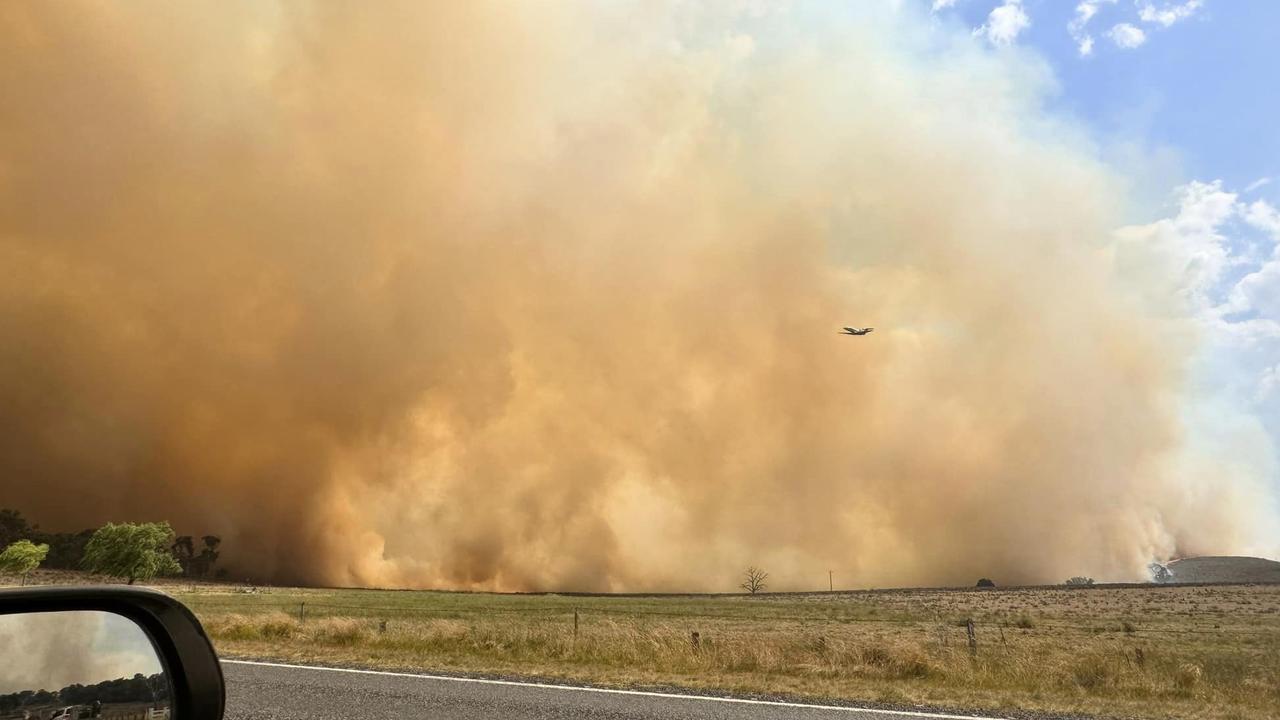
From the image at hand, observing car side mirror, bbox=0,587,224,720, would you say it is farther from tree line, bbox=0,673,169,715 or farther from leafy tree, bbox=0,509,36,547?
leafy tree, bbox=0,509,36,547

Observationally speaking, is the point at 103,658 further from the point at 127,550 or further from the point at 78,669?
the point at 127,550

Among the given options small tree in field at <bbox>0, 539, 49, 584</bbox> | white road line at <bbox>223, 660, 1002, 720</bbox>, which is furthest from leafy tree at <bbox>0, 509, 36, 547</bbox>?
white road line at <bbox>223, 660, 1002, 720</bbox>

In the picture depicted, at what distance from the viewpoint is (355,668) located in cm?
1198

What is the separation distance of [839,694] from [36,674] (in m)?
10.2

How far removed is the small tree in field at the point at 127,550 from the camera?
58125 millimetres

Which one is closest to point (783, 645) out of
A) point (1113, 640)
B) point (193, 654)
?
point (193, 654)

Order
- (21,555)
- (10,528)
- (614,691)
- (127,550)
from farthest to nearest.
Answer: (10,528) < (127,550) < (21,555) < (614,691)

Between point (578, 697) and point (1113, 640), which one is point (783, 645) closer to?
point (578, 697)

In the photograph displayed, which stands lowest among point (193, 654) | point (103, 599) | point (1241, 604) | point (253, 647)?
point (1241, 604)

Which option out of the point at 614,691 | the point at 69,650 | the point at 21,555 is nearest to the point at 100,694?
the point at 69,650

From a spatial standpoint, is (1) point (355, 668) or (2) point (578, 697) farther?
(1) point (355, 668)

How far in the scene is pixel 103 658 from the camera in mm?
1916

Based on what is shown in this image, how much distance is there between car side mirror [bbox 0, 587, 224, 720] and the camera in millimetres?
1606

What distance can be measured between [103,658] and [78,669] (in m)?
0.16
